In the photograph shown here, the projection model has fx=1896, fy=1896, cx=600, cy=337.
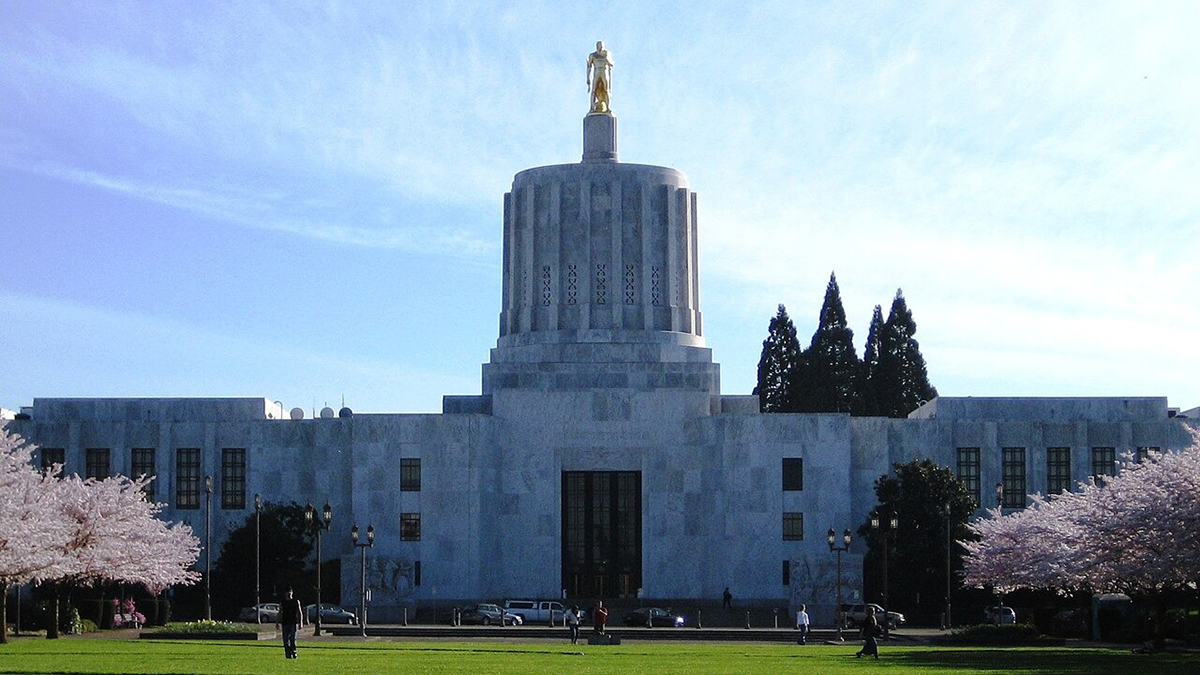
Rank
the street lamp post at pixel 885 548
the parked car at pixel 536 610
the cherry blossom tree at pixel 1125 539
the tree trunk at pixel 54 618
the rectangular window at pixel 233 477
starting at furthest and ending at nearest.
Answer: the rectangular window at pixel 233 477
the parked car at pixel 536 610
the street lamp post at pixel 885 548
the tree trunk at pixel 54 618
the cherry blossom tree at pixel 1125 539

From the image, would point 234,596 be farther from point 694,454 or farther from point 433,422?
point 694,454

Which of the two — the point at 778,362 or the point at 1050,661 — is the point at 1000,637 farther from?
the point at 778,362

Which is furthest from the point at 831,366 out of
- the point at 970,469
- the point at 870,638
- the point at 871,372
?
the point at 870,638

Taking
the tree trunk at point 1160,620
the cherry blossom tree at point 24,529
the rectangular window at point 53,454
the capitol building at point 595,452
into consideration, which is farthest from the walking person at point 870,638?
the rectangular window at point 53,454

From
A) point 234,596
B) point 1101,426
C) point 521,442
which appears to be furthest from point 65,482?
point 1101,426

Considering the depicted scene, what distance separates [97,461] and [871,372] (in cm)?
4108

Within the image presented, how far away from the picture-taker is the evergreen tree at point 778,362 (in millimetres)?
100062

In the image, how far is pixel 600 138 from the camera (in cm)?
8150

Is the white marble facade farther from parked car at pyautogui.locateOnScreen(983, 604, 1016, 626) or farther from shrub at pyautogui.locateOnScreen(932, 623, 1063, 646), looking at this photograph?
shrub at pyautogui.locateOnScreen(932, 623, 1063, 646)

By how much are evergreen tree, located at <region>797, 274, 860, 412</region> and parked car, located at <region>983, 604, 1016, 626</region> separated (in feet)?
90.7

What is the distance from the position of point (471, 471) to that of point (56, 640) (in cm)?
3049

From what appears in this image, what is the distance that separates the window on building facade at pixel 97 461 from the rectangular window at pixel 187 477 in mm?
2862

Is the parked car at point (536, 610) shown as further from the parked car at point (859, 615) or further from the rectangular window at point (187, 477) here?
the rectangular window at point (187, 477)

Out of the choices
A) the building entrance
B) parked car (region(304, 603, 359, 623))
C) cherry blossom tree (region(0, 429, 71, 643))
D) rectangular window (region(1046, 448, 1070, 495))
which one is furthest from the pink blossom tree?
rectangular window (region(1046, 448, 1070, 495))
